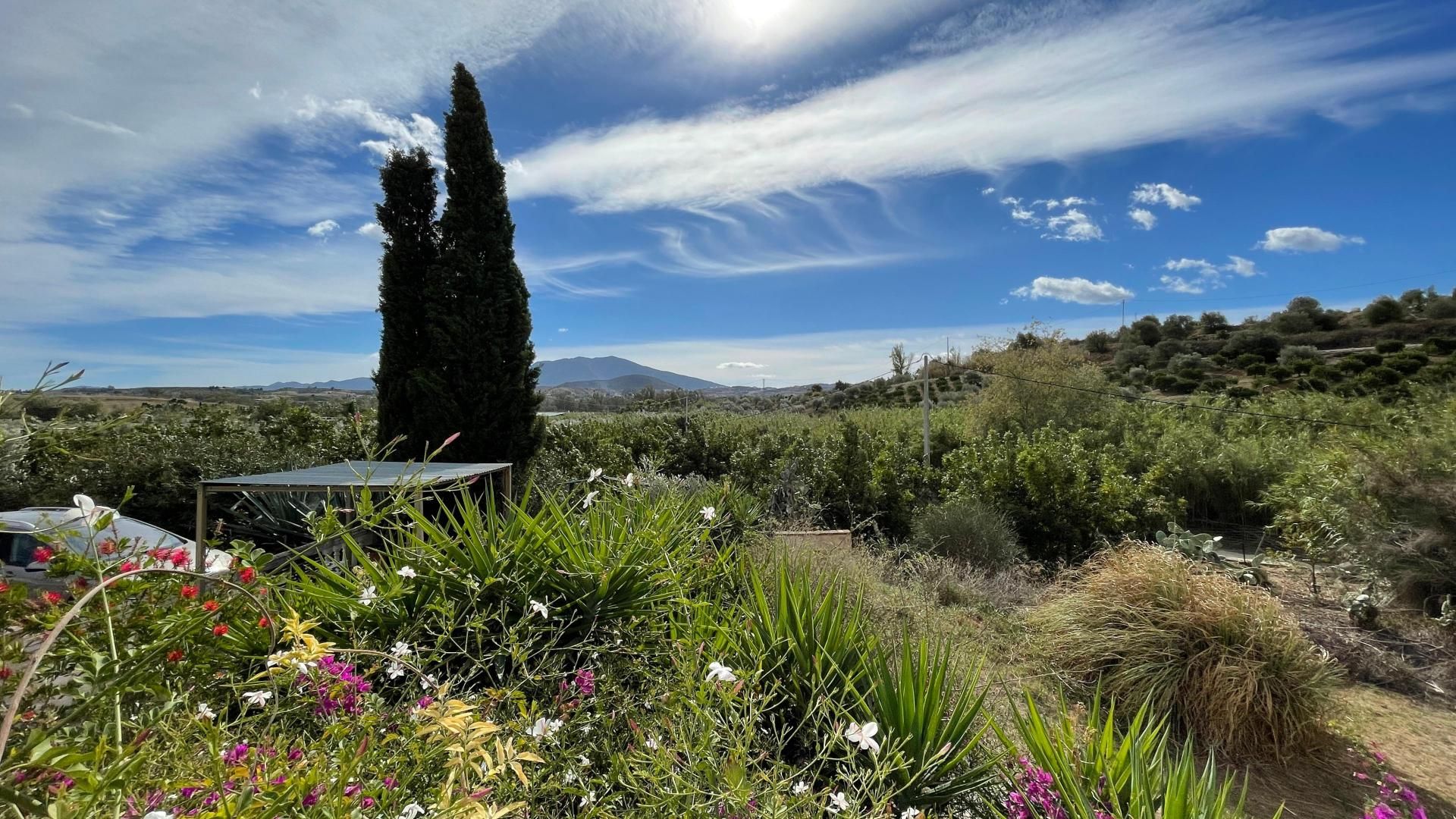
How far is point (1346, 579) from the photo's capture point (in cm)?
666

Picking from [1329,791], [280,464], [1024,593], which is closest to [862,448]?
[1024,593]

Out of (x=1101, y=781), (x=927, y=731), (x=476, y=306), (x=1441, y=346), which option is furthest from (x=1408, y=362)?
(x=927, y=731)

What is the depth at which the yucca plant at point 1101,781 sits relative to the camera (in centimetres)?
138

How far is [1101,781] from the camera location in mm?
1611

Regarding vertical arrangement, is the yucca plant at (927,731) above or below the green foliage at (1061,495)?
above

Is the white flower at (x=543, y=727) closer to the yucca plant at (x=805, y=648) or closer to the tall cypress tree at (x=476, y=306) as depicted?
the yucca plant at (x=805, y=648)

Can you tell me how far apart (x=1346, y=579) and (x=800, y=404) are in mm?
15966

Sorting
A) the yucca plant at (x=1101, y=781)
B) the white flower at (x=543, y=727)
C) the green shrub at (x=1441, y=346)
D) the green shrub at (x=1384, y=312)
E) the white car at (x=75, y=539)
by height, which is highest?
the green shrub at (x=1384, y=312)

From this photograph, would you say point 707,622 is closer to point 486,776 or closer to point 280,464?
point 486,776

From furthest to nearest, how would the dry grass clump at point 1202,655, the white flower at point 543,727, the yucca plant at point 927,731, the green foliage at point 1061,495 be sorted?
the green foliage at point 1061,495 < the dry grass clump at point 1202,655 < the yucca plant at point 927,731 < the white flower at point 543,727

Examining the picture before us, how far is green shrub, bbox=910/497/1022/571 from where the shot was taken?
7.71 m

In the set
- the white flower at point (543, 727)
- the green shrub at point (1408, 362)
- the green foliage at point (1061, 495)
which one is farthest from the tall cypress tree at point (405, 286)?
the green shrub at point (1408, 362)

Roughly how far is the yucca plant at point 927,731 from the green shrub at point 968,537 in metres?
6.03

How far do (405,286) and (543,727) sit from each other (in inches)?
395
